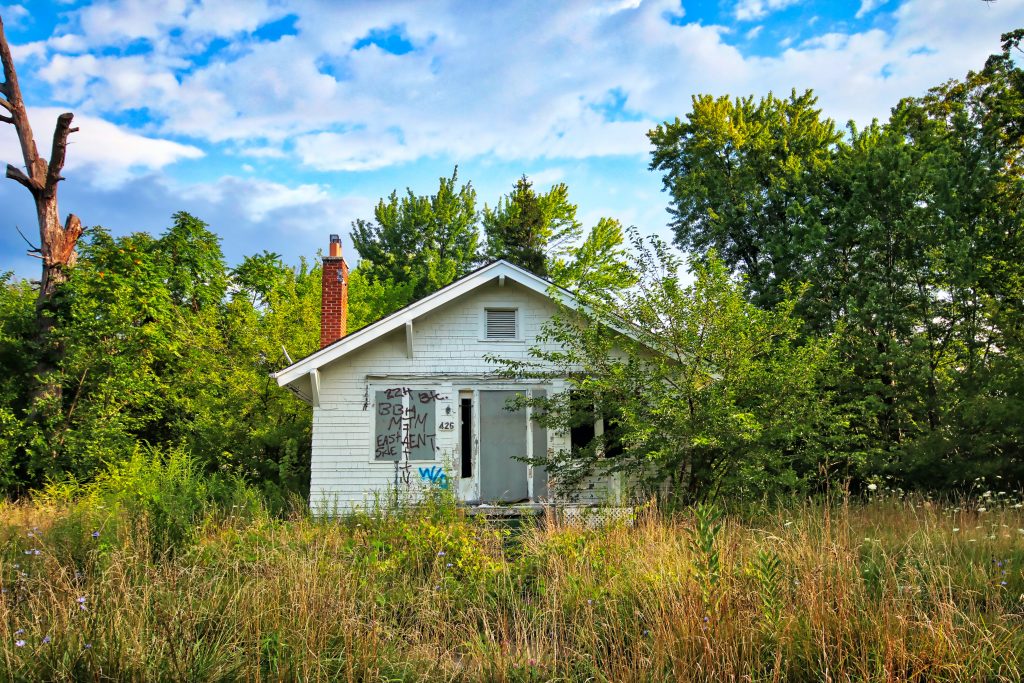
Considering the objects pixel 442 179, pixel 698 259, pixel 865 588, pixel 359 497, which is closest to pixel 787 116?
pixel 442 179

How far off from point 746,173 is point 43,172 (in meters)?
21.0

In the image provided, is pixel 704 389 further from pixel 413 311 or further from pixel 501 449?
pixel 413 311

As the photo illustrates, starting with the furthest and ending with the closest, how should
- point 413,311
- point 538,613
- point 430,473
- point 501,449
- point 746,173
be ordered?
point 746,173 < point 501,449 < point 430,473 < point 413,311 < point 538,613

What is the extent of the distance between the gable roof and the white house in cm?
2

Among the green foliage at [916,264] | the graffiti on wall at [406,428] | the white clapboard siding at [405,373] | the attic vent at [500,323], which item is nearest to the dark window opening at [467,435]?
the white clapboard siding at [405,373]

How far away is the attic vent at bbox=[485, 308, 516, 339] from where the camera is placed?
13.9m

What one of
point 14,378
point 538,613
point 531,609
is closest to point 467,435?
point 531,609

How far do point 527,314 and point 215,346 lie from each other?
970 centimetres

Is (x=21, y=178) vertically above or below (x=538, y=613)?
above

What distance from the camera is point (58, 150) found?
1619 cm

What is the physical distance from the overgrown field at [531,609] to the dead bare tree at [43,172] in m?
10.8

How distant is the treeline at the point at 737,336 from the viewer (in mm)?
10344

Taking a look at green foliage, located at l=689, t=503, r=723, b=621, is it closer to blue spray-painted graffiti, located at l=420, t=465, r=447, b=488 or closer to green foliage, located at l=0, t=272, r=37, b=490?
blue spray-painted graffiti, located at l=420, t=465, r=447, b=488

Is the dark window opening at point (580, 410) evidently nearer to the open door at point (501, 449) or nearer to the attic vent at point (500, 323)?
the open door at point (501, 449)
